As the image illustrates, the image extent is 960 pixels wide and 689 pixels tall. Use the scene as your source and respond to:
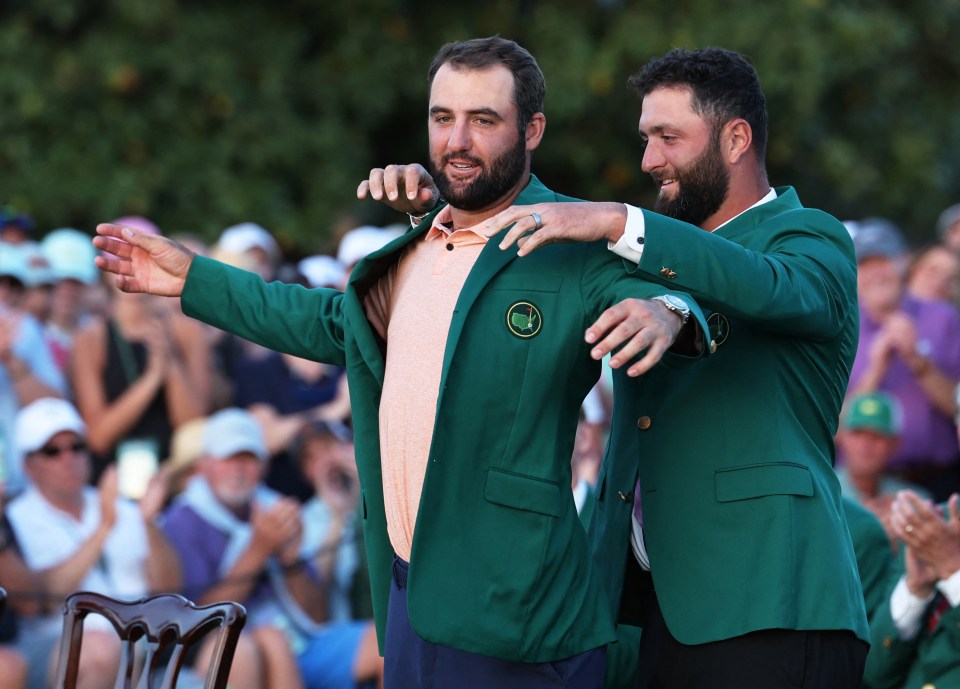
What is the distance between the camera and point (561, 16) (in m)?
11.2

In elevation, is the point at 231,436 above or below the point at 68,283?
below

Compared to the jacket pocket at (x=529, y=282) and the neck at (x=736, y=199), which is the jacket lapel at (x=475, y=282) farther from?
the neck at (x=736, y=199)

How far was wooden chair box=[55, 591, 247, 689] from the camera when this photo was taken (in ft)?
12.2

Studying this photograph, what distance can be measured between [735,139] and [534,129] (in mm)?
483

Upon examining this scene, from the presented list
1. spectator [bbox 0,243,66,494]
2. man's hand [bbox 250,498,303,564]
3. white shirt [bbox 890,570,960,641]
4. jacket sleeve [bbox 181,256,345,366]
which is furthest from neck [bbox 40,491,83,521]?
white shirt [bbox 890,570,960,641]

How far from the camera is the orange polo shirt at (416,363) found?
11.2 feet

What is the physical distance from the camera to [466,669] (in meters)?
3.29

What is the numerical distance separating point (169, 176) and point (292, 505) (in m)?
4.64

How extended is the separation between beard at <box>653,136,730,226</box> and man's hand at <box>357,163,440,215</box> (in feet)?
1.86

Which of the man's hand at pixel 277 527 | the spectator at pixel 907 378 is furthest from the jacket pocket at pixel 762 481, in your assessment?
the spectator at pixel 907 378

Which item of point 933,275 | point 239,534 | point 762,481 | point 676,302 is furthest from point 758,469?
point 933,275

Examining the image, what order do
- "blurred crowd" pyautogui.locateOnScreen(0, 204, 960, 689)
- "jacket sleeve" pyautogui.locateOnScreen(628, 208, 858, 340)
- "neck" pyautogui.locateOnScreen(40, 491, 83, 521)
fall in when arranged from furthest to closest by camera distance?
"neck" pyautogui.locateOnScreen(40, 491, 83, 521)
"blurred crowd" pyautogui.locateOnScreen(0, 204, 960, 689)
"jacket sleeve" pyautogui.locateOnScreen(628, 208, 858, 340)

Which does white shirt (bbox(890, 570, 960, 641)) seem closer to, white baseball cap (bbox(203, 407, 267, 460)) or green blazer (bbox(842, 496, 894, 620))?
green blazer (bbox(842, 496, 894, 620))

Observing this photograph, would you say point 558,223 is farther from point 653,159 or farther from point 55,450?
point 55,450
